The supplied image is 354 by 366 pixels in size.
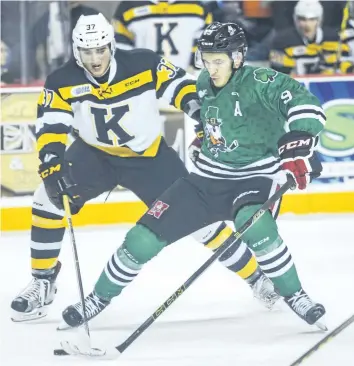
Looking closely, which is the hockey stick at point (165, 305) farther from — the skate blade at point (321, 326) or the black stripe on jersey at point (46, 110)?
the black stripe on jersey at point (46, 110)

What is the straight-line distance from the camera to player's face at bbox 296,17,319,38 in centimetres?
609

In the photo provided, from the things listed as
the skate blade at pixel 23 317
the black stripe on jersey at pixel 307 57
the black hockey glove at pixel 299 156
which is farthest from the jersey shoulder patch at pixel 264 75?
the black stripe on jersey at pixel 307 57

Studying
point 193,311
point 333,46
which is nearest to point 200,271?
point 193,311

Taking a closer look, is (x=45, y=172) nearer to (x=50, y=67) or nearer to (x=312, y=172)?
(x=312, y=172)

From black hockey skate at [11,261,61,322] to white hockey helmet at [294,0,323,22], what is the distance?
2593mm

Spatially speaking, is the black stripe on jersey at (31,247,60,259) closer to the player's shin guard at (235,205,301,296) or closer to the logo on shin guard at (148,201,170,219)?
the logo on shin guard at (148,201,170,219)

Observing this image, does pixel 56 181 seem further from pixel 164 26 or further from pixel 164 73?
pixel 164 26

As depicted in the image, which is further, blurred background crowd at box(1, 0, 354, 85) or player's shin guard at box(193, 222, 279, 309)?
blurred background crowd at box(1, 0, 354, 85)

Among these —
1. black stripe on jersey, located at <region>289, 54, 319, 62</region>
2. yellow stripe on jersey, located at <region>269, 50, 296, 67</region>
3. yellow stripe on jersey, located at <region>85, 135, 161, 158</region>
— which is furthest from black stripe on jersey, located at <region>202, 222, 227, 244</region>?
black stripe on jersey, located at <region>289, 54, 319, 62</region>

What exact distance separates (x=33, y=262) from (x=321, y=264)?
127 cm

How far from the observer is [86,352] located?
337cm

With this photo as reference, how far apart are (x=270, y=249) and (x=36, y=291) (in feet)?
2.95

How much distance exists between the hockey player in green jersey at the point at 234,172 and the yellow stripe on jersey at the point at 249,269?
319mm

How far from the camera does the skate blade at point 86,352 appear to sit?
3344 mm
